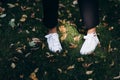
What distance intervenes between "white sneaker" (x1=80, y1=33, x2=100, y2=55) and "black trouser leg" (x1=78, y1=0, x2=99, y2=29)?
0.56ft

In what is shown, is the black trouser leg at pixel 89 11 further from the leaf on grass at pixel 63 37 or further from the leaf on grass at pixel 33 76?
the leaf on grass at pixel 33 76

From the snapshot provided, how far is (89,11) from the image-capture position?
12.5ft

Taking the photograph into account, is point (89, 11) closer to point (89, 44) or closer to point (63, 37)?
point (89, 44)

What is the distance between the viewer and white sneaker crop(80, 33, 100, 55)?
4.00m

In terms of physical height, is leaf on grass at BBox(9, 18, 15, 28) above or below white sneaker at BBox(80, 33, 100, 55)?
above

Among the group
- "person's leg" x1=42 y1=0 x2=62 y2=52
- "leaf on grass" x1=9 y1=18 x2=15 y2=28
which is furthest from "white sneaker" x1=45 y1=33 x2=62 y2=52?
"leaf on grass" x1=9 y1=18 x2=15 y2=28

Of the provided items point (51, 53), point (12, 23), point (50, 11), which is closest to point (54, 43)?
point (51, 53)

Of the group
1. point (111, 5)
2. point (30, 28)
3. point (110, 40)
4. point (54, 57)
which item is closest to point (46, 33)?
point (30, 28)

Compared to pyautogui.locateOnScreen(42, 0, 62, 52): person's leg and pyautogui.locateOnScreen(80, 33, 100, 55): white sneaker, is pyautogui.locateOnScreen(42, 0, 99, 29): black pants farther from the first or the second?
pyautogui.locateOnScreen(80, 33, 100, 55): white sneaker

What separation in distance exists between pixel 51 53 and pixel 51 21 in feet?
1.46

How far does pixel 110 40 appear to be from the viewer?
433 centimetres

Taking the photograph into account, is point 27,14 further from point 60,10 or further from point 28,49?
point 28,49

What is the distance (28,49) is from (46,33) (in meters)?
0.47

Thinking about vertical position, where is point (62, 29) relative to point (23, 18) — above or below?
below
